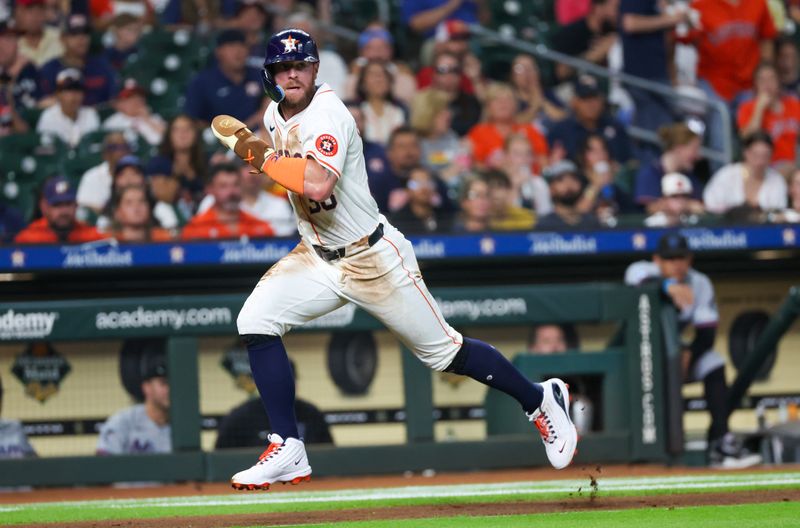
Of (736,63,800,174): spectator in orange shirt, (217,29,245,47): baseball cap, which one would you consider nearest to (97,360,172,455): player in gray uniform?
(217,29,245,47): baseball cap

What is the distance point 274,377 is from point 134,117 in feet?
18.3

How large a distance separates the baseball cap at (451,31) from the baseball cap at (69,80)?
3.16 m

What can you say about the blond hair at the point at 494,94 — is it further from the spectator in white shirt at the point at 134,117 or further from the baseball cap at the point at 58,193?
the baseball cap at the point at 58,193

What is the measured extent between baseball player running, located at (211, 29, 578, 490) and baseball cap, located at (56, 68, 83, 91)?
205 inches

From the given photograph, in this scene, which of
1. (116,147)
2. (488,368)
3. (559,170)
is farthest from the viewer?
(559,170)

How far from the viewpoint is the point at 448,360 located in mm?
5734

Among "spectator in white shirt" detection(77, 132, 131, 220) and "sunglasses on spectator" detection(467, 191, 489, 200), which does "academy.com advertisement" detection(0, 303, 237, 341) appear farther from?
"sunglasses on spectator" detection(467, 191, 489, 200)

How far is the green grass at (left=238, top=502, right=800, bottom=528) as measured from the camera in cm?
516

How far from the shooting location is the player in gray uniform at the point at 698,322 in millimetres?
8273

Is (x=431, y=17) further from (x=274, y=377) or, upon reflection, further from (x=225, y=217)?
(x=274, y=377)

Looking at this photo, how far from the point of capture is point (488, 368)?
5793mm

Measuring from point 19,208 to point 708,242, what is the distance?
4715 mm

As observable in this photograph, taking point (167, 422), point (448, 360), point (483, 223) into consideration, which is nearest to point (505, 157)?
point (483, 223)

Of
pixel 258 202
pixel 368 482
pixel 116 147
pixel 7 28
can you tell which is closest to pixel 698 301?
pixel 368 482
